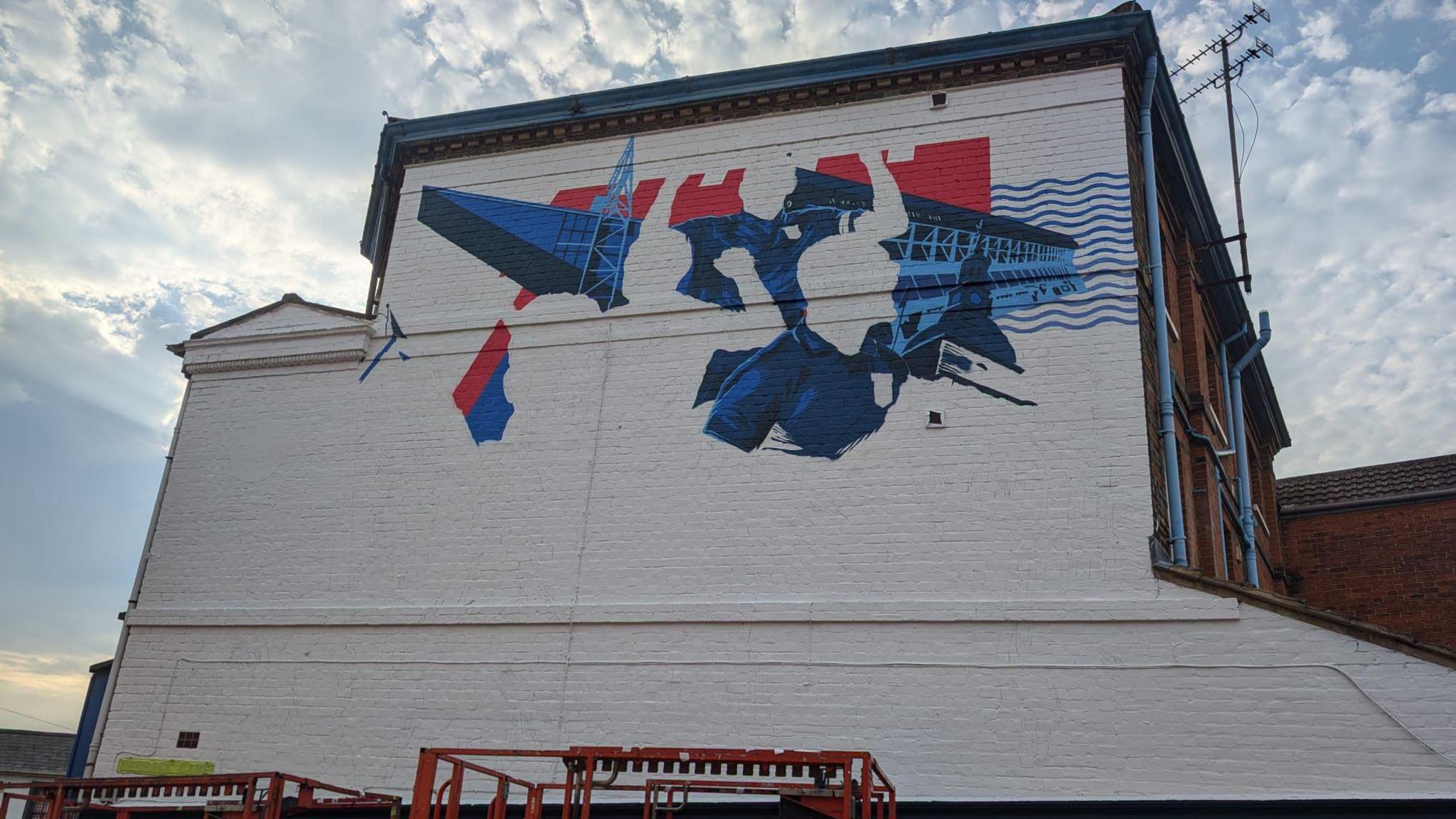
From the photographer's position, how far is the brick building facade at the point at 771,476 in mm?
11328

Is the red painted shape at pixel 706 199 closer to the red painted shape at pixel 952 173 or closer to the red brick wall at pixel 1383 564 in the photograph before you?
the red painted shape at pixel 952 173

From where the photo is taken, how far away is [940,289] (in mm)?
13578

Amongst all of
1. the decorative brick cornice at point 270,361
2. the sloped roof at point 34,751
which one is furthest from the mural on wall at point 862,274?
the sloped roof at point 34,751

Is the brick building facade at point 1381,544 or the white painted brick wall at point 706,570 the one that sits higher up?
the brick building facade at point 1381,544

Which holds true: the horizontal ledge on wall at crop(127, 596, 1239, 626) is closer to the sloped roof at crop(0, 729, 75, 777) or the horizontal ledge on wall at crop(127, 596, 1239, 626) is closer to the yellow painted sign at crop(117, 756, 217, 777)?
the yellow painted sign at crop(117, 756, 217, 777)

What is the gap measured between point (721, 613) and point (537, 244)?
5718 millimetres

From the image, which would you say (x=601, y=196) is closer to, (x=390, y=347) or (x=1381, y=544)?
(x=390, y=347)

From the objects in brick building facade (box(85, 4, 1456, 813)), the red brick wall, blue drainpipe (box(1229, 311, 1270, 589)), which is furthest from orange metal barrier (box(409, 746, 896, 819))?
the red brick wall

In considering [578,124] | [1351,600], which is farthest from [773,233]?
[1351,600]

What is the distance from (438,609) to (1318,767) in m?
8.97

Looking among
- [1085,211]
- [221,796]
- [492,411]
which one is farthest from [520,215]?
[221,796]

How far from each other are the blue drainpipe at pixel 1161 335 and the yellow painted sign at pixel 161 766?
35.6 ft

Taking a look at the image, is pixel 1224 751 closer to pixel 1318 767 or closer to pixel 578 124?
pixel 1318 767

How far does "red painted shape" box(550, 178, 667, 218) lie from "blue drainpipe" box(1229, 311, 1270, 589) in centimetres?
913
